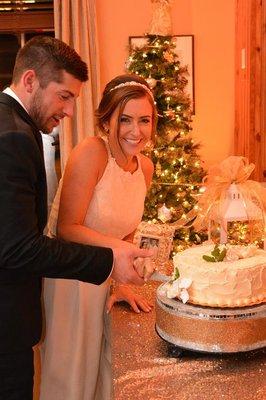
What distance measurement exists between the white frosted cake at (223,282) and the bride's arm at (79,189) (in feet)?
1.44

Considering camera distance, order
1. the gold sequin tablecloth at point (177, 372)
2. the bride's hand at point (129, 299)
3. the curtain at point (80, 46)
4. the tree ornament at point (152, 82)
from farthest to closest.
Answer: the curtain at point (80, 46)
the tree ornament at point (152, 82)
the bride's hand at point (129, 299)
the gold sequin tablecloth at point (177, 372)

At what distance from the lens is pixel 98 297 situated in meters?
1.80

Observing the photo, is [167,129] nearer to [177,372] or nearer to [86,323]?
[86,323]

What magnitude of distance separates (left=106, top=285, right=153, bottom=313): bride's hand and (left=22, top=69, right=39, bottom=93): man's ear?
757mm

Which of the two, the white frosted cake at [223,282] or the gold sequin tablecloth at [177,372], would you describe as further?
the white frosted cake at [223,282]

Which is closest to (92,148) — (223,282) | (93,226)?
(93,226)

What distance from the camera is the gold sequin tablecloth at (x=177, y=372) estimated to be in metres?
1.22

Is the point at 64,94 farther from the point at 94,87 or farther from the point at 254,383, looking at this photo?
the point at 94,87

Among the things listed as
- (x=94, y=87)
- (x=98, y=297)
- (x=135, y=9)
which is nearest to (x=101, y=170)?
(x=98, y=297)

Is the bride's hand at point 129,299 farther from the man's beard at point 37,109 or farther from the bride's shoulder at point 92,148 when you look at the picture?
the man's beard at point 37,109

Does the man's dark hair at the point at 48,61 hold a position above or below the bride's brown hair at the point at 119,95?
above

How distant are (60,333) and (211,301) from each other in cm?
73

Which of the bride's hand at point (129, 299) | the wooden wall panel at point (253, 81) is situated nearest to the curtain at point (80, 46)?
the wooden wall panel at point (253, 81)

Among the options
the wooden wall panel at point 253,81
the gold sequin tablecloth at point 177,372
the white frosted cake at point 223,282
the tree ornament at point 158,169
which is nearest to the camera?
the gold sequin tablecloth at point 177,372
